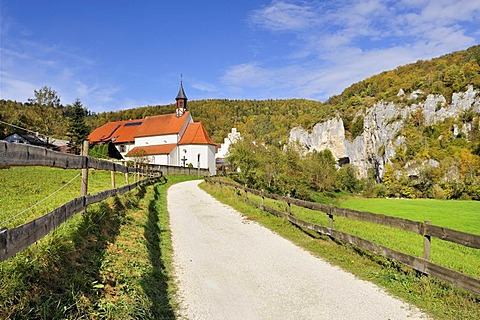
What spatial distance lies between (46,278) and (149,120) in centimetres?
6128

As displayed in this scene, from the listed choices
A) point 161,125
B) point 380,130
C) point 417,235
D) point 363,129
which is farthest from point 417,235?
point 363,129

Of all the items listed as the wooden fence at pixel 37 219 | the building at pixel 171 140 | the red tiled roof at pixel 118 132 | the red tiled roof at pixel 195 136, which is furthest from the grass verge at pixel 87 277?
the red tiled roof at pixel 118 132

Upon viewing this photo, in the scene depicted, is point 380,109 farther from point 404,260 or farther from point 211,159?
point 404,260

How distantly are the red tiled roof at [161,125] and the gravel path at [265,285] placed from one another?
51.0 metres

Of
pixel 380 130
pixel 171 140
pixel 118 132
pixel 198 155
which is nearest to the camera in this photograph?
pixel 198 155

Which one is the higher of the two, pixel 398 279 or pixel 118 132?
pixel 118 132

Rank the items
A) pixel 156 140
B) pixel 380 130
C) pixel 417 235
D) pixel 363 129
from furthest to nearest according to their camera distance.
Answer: pixel 363 129
pixel 380 130
pixel 156 140
pixel 417 235

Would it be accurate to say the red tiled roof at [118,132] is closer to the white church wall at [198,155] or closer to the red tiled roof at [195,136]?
the red tiled roof at [195,136]

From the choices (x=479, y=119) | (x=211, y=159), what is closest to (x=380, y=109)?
(x=479, y=119)

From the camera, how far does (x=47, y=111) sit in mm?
57406

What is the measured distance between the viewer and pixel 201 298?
4906mm

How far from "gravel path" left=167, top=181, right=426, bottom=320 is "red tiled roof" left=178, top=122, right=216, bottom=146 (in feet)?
155

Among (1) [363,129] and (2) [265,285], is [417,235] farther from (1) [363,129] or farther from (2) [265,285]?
(1) [363,129]

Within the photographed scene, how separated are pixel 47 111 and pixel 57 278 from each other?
62.3 metres
